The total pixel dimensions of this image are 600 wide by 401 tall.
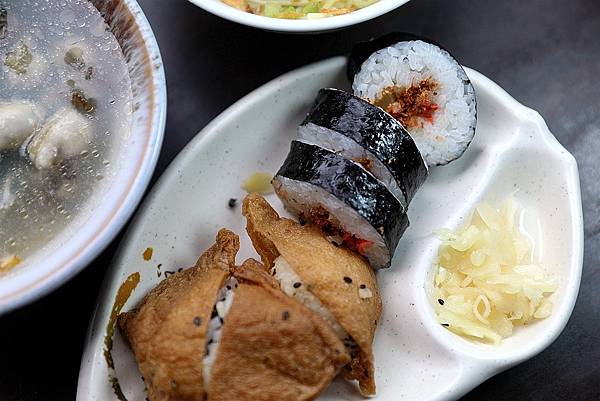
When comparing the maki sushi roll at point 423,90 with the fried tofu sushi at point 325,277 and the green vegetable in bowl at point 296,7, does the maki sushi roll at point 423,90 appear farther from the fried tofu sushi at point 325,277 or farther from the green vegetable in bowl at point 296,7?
the fried tofu sushi at point 325,277

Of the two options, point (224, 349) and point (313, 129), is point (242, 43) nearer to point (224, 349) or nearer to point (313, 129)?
point (313, 129)

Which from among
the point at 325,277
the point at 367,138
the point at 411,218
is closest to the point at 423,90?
the point at 367,138

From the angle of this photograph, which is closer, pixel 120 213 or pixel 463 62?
pixel 120 213

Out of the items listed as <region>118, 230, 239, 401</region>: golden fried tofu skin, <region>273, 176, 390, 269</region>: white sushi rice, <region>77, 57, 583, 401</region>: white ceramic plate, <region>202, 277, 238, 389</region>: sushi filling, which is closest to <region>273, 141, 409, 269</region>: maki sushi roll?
<region>273, 176, 390, 269</region>: white sushi rice

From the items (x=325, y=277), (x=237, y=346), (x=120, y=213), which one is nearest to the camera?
(x=120, y=213)

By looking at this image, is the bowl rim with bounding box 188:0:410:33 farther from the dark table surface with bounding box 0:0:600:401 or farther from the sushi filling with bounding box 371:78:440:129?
the dark table surface with bounding box 0:0:600:401

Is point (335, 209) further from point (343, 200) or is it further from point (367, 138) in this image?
point (367, 138)

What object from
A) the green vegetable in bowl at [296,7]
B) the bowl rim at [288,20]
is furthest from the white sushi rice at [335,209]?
the green vegetable in bowl at [296,7]
